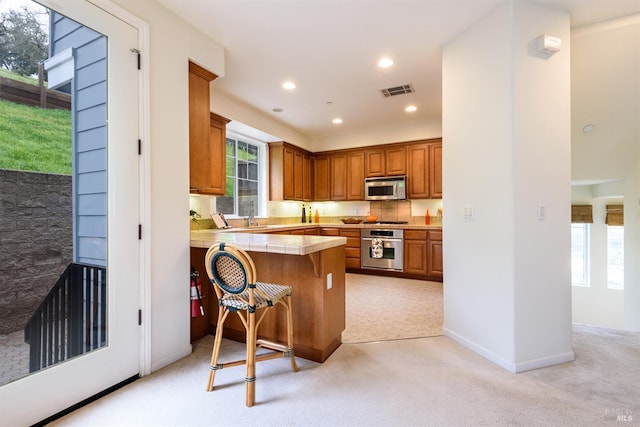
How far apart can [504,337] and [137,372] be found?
2648 millimetres

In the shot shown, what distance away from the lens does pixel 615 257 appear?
14.9 ft

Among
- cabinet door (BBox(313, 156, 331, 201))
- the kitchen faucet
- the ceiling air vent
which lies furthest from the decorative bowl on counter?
the ceiling air vent

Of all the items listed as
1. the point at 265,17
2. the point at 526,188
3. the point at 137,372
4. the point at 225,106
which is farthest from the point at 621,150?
the point at 137,372

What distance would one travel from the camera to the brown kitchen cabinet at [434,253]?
4.57 metres

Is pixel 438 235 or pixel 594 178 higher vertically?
pixel 594 178

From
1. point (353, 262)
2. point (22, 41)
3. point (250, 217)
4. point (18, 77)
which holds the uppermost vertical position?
point (22, 41)

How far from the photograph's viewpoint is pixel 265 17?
232 cm

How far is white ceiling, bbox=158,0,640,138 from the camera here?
2.18 metres

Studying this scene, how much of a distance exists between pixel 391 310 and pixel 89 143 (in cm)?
321

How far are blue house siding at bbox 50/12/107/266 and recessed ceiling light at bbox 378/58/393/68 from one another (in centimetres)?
240

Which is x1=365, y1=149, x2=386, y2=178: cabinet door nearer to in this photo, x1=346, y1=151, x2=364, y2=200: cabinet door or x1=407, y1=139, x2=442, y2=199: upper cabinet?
x1=346, y1=151, x2=364, y2=200: cabinet door

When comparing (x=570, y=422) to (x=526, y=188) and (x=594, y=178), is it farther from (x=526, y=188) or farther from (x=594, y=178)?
(x=594, y=178)

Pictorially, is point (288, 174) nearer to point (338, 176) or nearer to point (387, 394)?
point (338, 176)

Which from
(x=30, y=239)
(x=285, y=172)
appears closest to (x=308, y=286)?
(x=30, y=239)
